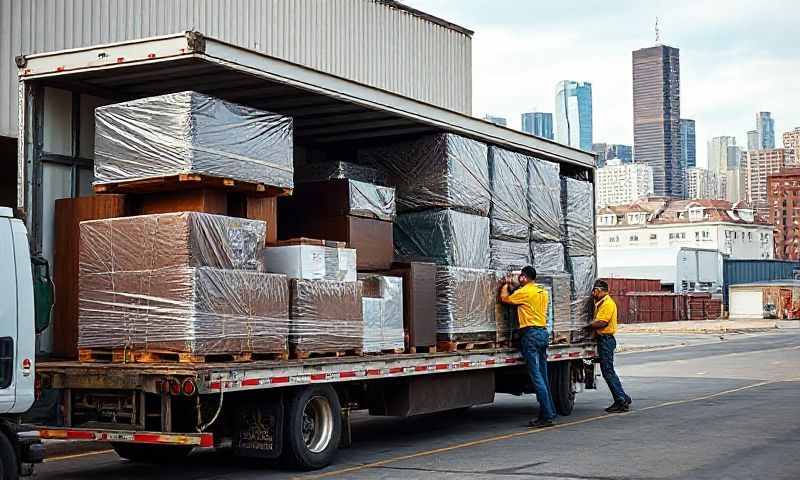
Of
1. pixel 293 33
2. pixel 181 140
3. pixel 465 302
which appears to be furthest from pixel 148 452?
pixel 293 33

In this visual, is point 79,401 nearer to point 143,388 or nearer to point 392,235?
point 143,388

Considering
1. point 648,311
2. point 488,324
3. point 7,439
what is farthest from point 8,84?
point 648,311

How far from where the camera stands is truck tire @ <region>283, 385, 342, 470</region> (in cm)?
917

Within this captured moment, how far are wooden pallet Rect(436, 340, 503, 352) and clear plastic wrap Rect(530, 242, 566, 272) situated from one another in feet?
5.23

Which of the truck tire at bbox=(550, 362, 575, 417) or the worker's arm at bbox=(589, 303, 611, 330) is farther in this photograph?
the worker's arm at bbox=(589, 303, 611, 330)

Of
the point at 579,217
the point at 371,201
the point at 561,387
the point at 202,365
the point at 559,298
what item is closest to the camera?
the point at 202,365

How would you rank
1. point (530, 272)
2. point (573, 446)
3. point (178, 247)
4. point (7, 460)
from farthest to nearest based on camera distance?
point (530, 272), point (573, 446), point (178, 247), point (7, 460)

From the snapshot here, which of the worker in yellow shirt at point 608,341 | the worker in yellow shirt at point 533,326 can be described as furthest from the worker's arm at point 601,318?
the worker in yellow shirt at point 533,326

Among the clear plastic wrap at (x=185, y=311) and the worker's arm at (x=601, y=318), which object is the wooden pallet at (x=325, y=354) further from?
the worker's arm at (x=601, y=318)

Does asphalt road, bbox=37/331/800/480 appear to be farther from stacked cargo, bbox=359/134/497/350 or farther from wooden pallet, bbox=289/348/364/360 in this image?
stacked cargo, bbox=359/134/497/350

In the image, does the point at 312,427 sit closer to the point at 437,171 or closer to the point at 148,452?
the point at 148,452

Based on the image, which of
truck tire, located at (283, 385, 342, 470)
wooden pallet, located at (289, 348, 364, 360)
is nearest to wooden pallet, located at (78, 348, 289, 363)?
wooden pallet, located at (289, 348, 364, 360)

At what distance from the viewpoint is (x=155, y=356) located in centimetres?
859

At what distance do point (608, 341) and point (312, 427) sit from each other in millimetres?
6306
